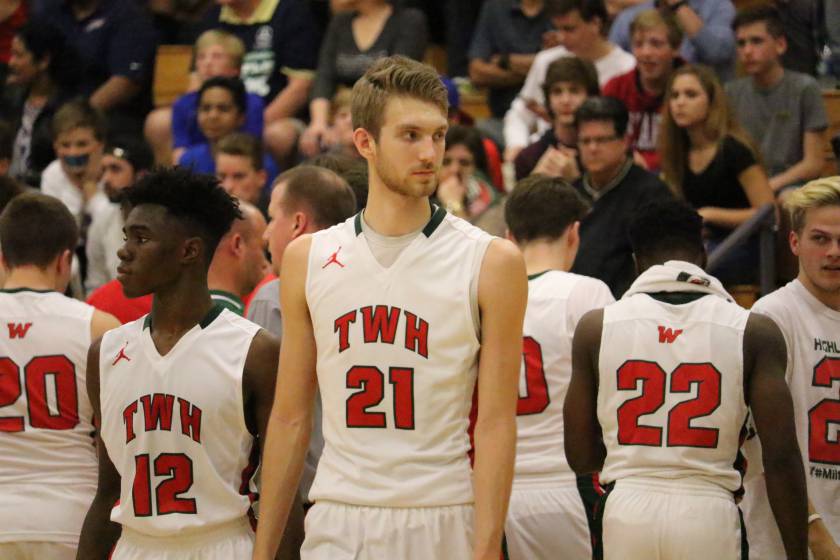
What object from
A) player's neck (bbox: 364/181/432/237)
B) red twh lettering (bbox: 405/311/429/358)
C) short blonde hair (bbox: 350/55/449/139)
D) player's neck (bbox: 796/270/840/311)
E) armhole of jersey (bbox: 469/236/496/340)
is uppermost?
short blonde hair (bbox: 350/55/449/139)

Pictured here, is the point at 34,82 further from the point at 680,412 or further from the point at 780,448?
the point at 780,448

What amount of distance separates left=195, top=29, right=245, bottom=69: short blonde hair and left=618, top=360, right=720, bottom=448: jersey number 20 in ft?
21.7

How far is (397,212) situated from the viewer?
4105mm

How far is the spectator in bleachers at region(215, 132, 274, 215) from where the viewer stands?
8.86 metres

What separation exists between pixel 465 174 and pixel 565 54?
1.42m

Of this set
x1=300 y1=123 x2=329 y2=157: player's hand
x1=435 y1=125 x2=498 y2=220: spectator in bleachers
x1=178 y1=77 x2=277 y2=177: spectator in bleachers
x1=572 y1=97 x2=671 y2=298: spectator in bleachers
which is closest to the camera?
x1=572 y1=97 x2=671 y2=298: spectator in bleachers

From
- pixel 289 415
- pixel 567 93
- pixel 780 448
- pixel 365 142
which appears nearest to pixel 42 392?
pixel 289 415

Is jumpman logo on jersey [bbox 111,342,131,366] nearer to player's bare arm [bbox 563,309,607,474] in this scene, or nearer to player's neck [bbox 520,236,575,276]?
player's bare arm [bbox 563,309,607,474]

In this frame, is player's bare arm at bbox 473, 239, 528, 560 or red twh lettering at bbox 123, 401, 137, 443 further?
red twh lettering at bbox 123, 401, 137, 443

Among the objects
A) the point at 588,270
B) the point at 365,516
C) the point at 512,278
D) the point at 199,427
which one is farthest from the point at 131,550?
the point at 588,270

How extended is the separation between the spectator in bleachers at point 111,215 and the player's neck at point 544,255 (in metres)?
3.82

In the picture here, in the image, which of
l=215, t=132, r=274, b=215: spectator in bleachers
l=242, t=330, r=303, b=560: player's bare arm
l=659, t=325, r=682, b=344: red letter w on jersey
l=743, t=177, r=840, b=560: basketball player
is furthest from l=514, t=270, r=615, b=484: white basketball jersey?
l=215, t=132, r=274, b=215: spectator in bleachers

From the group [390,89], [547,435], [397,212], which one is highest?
[390,89]

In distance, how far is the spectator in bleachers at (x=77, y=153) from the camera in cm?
1018
